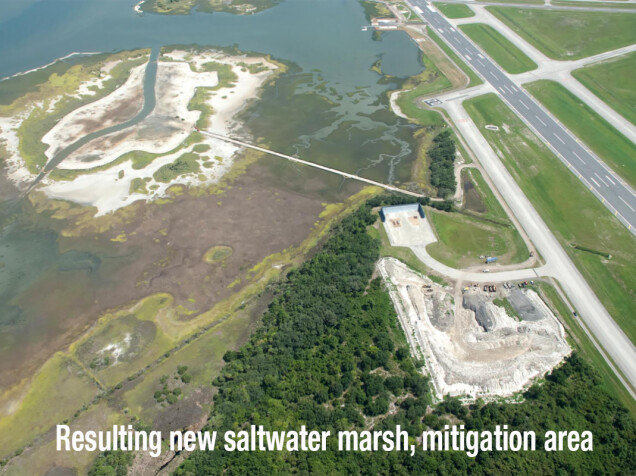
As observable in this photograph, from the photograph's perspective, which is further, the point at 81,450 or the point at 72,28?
the point at 72,28

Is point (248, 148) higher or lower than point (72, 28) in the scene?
lower

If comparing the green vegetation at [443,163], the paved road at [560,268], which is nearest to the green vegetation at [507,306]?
the paved road at [560,268]

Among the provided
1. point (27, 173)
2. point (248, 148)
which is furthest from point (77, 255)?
point (248, 148)

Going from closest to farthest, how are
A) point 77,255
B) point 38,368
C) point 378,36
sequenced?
1. point 38,368
2. point 77,255
3. point 378,36

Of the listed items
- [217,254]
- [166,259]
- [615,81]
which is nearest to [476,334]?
[217,254]

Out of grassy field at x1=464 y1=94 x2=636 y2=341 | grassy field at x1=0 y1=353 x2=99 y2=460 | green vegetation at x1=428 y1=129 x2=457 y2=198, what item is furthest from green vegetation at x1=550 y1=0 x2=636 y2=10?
grassy field at x1=0 y1=353 x2=99 y2=460

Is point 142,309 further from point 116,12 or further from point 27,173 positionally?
point 116,12

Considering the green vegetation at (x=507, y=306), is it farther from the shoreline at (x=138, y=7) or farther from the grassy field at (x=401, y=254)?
the shoreline at (x=138, y=7)

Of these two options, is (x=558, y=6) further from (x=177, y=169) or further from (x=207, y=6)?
(x=177, y=169)
